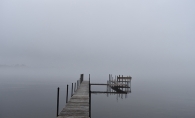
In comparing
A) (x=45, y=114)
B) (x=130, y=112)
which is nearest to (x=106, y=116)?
(x=130, y=112)

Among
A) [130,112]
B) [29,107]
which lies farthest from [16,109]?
[130,112]

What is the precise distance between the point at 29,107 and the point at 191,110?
75.7 ft

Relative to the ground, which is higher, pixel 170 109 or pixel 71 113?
pixel 71 113

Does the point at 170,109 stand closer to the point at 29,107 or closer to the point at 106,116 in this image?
the point at 106,116

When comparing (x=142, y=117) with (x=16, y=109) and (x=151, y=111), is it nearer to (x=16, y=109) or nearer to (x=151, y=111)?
(x=151, y=111)

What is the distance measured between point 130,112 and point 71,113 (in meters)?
13.8

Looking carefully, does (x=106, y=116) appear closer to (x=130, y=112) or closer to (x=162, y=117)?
(x=130, y=112)

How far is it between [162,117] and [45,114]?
1440 centimetres

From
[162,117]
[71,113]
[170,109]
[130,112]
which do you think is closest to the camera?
[71,113]

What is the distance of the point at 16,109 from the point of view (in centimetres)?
2545

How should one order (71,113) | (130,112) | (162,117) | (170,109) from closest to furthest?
(71,113), (162,117), (130,112), (170,109)

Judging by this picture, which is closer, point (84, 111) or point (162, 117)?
point (84, 111)

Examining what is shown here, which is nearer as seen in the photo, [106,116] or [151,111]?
[106,116]

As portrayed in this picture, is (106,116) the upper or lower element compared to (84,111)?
lower
